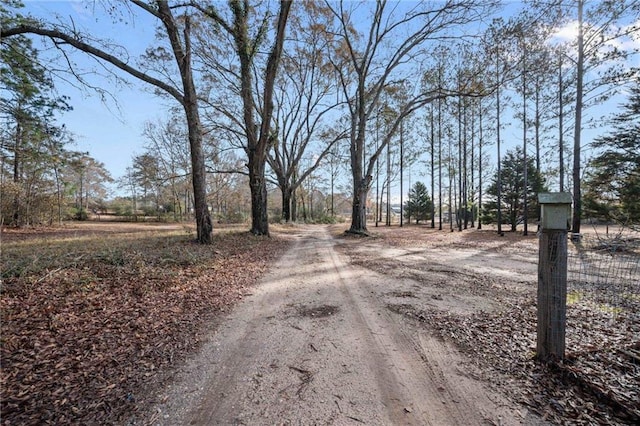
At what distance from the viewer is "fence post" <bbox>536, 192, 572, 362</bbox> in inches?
94.3

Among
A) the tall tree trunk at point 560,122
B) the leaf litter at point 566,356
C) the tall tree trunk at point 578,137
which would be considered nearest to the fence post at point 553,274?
the leaf litter at point 566,356

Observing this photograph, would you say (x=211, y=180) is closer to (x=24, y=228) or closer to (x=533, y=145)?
(x=24, y=228)

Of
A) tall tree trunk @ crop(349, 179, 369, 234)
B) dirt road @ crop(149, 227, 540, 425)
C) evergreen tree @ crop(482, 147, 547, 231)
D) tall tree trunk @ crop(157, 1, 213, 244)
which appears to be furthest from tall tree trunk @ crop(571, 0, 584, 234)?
tall tree trunk @ crop(157, 1, 213, 244)

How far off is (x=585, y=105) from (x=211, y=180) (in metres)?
30.6

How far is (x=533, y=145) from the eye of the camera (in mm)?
16031

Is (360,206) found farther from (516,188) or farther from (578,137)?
(516,188)

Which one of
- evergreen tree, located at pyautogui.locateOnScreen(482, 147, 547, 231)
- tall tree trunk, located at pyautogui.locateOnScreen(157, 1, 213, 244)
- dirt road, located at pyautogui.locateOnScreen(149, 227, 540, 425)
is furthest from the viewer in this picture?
evergreen tree, located at pyautogui.locateOnScreen(482, 147, 547, 231)

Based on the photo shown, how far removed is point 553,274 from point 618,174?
14.7 metres

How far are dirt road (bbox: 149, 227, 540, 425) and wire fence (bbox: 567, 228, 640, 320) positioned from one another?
1697 mm

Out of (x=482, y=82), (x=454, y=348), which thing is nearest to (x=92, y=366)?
(x=454, y=348)

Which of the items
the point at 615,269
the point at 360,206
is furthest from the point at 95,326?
Answer: the point at 360,206

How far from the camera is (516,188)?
18797 millimetres

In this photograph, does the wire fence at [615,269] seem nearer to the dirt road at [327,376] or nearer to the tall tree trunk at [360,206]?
the dirt road at [327,376]

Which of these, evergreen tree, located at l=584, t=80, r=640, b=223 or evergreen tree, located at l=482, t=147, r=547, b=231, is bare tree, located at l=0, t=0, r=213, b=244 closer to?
evergreen tree, located at l=584, t=80, r=640, b=223
